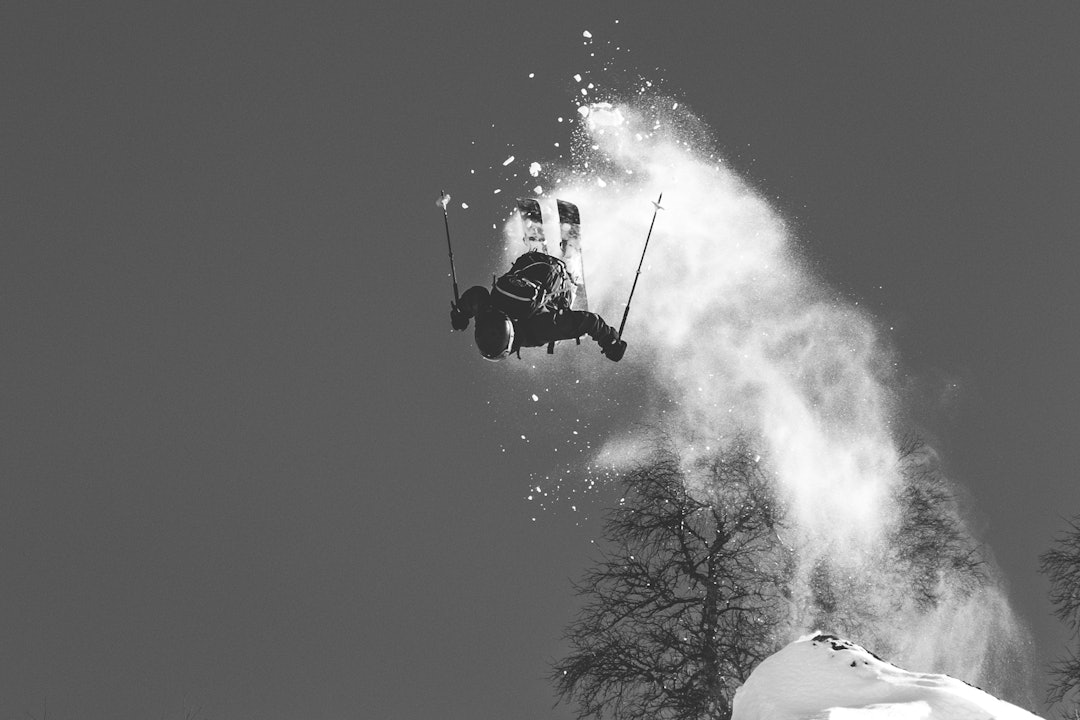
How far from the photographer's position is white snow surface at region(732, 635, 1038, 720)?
7.26m

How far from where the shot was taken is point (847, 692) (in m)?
8.01

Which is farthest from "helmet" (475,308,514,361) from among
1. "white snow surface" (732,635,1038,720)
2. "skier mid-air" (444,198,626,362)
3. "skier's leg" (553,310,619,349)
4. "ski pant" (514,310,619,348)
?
"white snow surface" (732,635,1038,720)

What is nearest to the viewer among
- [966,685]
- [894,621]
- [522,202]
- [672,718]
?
[966,685]

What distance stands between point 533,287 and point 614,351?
2.46 metres

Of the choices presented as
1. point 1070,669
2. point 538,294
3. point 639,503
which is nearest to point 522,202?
point 538,294

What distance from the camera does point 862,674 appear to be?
26.7 ft

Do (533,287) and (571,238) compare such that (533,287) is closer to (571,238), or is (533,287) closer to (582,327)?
(582,327)

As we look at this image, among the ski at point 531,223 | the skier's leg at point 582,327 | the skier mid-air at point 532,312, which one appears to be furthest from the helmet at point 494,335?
the ski at point 531,223

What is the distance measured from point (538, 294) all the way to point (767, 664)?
11012 mm

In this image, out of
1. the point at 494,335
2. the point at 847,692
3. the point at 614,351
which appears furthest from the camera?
the point at 614,351

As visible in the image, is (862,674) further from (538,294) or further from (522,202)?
(522,202)

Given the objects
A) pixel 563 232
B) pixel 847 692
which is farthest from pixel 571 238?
pixel 847 692

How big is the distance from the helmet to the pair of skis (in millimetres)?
3027

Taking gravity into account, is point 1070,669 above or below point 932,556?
below
